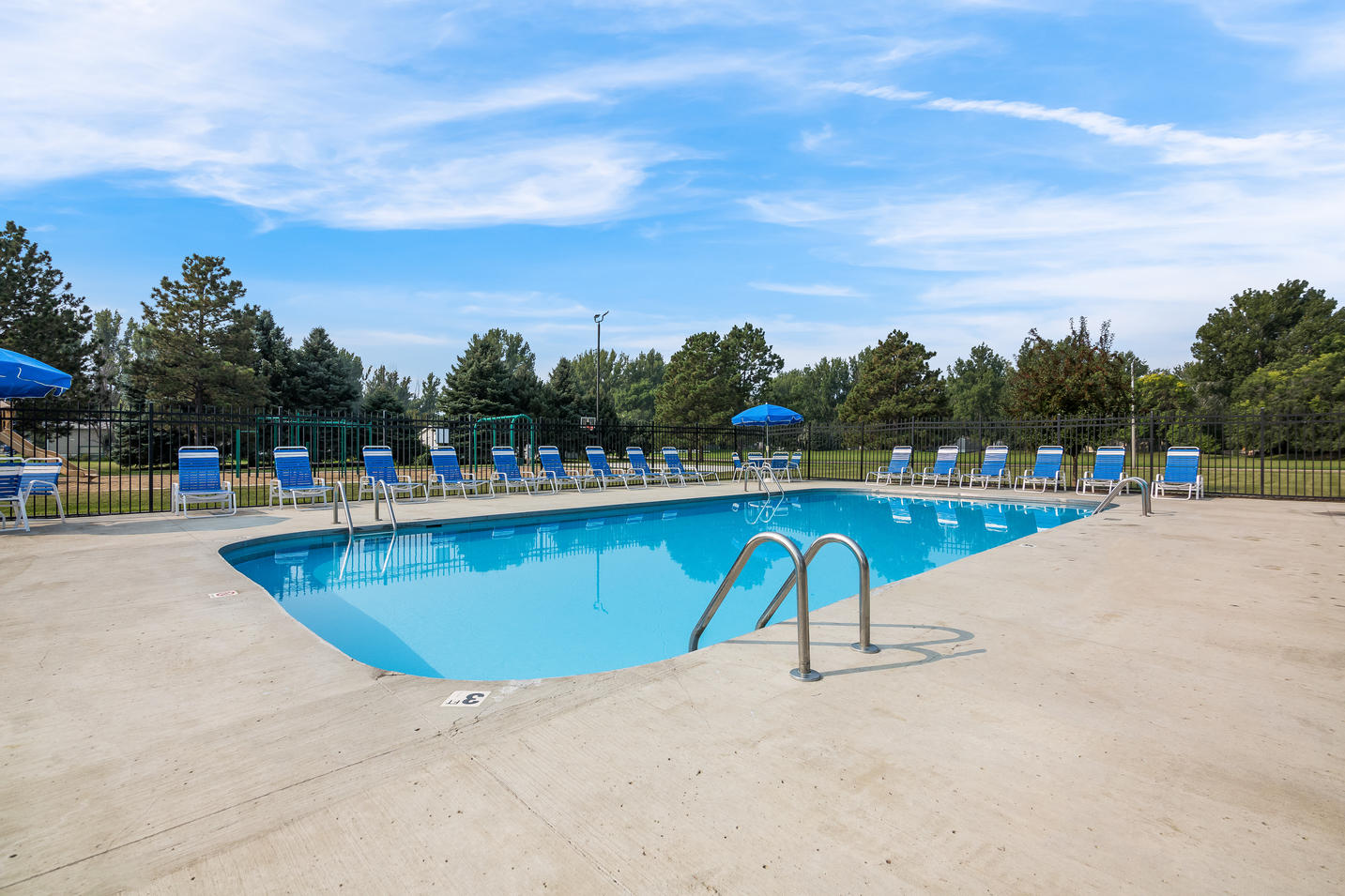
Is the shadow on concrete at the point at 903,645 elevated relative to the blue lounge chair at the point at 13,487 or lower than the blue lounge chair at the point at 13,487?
lower

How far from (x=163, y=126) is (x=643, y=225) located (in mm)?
11828

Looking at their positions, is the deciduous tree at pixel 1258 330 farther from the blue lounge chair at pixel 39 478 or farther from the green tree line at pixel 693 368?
the blue lounge chair at pixel 39 478

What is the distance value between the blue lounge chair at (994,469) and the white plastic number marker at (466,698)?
566 inches

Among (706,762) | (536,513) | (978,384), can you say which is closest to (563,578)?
(536,513)

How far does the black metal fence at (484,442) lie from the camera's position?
11719mm

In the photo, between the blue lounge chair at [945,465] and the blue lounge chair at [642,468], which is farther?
the blue lounge chair at [642,468]

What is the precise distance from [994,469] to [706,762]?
601 inches

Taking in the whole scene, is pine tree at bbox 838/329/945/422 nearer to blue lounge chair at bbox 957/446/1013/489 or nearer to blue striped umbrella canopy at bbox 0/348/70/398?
blue lounge chair at bbox 957/446/1013/489

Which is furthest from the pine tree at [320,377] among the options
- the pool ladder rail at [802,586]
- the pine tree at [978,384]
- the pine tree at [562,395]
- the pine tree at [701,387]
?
the pine tree at [978,384]

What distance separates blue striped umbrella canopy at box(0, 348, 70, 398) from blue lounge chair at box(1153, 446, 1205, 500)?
18.1m

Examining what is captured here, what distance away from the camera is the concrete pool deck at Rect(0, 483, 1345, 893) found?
5.51ft

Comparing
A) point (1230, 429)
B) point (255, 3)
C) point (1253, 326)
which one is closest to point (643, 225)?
point (255, 3)

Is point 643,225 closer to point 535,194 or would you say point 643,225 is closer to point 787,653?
point 535,194

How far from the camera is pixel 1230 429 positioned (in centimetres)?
3412
